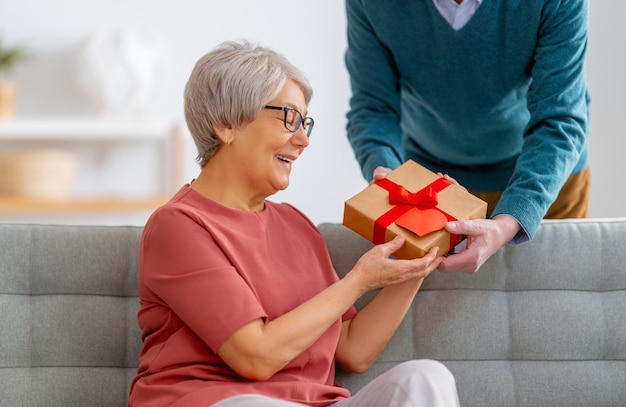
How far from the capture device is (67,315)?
195cm

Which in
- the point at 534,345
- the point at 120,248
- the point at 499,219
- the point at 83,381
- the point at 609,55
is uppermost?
the point at 609,55

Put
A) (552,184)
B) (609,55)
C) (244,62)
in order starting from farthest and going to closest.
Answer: (609,55)
(552,184)
(244,62)

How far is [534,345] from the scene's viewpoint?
6.60 ft

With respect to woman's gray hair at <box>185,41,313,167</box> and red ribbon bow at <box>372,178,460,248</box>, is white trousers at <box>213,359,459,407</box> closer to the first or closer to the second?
red ribbon bow at <box>372,178,460,248</box>

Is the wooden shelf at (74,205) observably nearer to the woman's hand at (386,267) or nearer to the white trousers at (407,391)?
the woman's hand at (386,267)

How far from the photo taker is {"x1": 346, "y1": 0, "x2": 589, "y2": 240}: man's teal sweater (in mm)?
1956

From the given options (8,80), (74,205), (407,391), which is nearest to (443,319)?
(407,391)

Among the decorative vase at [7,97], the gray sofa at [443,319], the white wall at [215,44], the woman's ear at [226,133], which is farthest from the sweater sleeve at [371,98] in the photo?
the decorative vase at [7,97]

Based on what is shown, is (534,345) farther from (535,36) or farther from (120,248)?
(120,248)

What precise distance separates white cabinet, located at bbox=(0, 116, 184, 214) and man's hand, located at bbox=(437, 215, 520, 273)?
2438 mm

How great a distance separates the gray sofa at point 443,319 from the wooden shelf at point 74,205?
1.98 metres

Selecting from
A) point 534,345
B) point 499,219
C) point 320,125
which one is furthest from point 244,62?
point 320,125

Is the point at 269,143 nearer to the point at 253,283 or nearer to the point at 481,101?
the point at 253,283

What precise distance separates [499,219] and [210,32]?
8.64 feet
